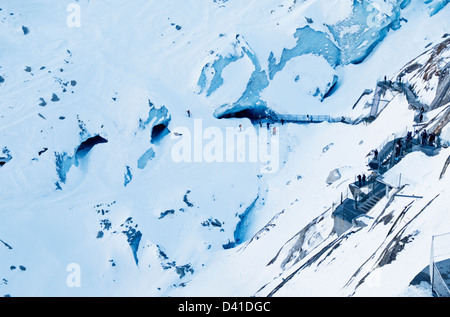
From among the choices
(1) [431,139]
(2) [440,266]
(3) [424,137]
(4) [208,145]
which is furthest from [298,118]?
(2) [440,266]

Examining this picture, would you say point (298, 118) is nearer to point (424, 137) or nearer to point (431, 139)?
point (424, 137)

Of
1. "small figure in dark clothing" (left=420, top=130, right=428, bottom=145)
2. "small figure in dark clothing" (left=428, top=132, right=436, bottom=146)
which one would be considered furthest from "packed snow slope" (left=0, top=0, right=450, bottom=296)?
"small figure in dark clothing" (left=420, top=130, right=428, bottom=145)

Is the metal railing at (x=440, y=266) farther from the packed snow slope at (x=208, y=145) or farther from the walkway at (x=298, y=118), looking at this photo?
Answer: the walkway at (x=298, y=118)

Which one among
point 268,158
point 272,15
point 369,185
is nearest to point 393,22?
point 272,15

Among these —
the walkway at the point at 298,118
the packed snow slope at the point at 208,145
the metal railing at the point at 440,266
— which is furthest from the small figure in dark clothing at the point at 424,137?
the walkway at the point at 298,118

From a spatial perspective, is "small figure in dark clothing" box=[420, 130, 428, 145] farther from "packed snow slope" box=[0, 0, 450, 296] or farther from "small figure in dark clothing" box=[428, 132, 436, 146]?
"packed snow slope" box=[0, 0, 450, 296]

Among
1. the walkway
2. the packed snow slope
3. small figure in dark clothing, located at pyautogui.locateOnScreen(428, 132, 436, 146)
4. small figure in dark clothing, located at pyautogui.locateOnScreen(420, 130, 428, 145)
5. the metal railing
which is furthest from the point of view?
the walkway
